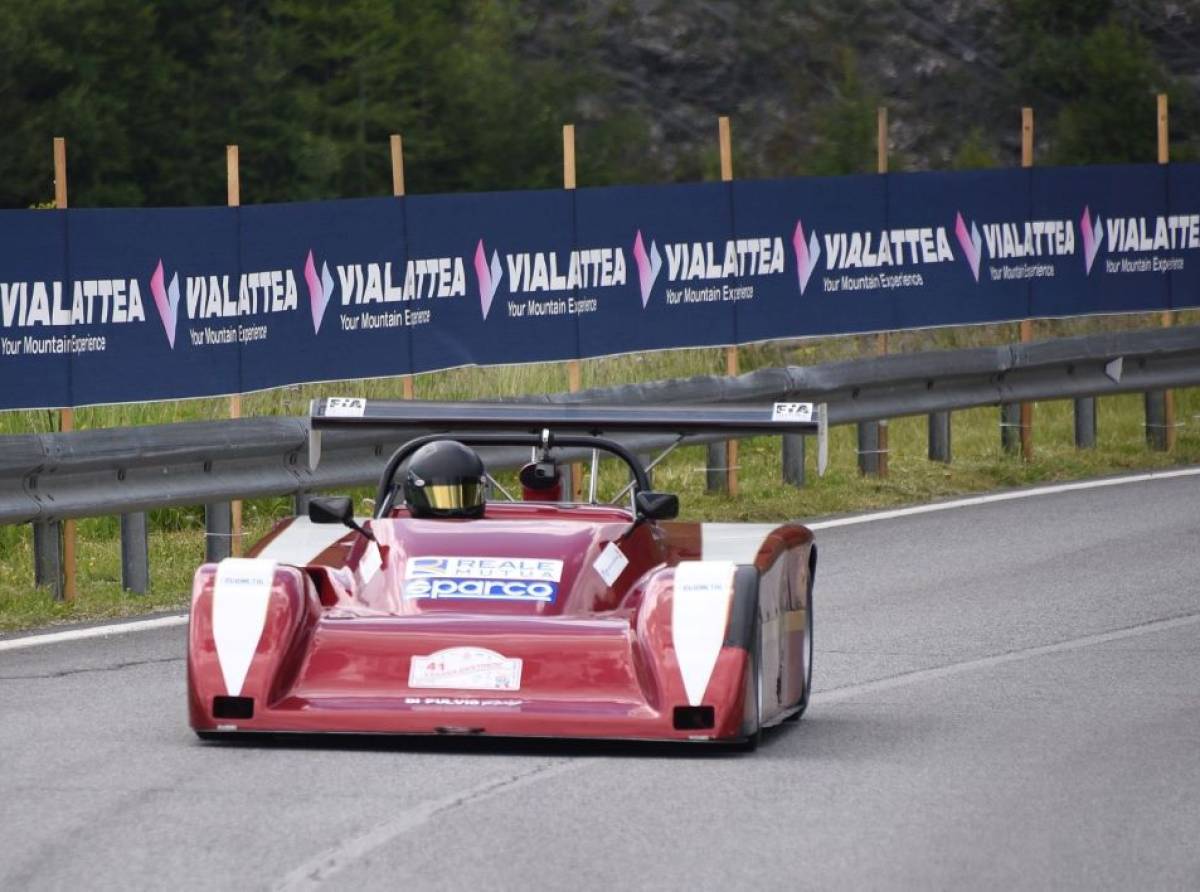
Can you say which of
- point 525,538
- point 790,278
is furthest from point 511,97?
point 525,538

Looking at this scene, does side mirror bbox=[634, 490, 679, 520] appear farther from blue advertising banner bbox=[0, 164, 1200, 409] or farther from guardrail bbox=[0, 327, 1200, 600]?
blue advertising banner bbox=[0, 164, 1200, 409]

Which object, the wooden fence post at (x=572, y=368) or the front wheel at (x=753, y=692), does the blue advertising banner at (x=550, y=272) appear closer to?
the wooden fence post at (x=572, y=368)

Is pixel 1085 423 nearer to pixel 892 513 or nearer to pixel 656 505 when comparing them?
pixel 892 513

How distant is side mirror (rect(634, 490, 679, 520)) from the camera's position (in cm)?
955

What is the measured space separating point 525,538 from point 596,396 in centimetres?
674

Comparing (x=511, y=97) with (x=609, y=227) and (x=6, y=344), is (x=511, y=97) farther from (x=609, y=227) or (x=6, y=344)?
(x=6, y=344)

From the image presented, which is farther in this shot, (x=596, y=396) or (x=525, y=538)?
(x=596, y=396)

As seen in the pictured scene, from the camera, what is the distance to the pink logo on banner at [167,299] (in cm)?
1423

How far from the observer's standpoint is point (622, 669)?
8.63 meters

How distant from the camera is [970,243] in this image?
20047mm

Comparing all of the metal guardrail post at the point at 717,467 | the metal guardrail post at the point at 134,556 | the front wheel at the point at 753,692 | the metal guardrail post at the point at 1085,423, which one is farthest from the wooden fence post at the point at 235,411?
the metal guardrail post at the point at 1085,423

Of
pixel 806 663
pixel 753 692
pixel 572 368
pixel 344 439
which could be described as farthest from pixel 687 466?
pixel 753 692

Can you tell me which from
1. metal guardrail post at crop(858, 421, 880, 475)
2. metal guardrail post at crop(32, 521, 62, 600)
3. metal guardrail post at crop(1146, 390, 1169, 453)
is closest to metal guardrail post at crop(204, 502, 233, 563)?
metal guardrail post at crop(32, 521, 62, 600)

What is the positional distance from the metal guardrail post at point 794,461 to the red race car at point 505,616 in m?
7.95
